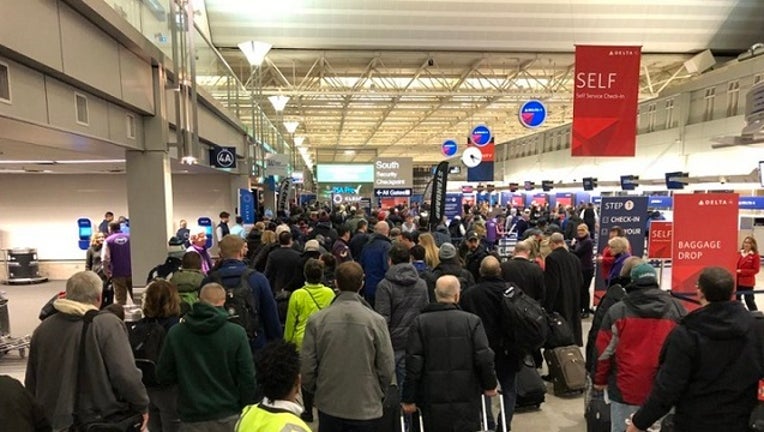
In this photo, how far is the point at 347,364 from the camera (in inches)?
105

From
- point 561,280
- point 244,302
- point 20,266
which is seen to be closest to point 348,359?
point 244,302

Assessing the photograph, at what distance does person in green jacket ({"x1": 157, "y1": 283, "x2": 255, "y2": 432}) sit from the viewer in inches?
103

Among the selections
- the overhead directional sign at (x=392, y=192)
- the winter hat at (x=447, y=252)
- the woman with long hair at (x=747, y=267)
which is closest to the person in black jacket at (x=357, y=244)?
the winter hat at (x=447, y=252)

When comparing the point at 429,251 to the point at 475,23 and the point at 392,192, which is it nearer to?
the point at 475,23

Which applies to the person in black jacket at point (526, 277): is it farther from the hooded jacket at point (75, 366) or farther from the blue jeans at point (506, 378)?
the hooded jacket at point (75, 366)

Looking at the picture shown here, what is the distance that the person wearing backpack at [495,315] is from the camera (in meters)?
3.55

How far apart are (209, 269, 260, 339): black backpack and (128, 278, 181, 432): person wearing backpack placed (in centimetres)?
50

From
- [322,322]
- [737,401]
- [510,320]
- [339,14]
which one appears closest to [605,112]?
[510,320]

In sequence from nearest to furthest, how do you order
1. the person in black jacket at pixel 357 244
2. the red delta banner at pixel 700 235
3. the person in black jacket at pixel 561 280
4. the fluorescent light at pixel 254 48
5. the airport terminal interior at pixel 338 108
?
the airport terminal interior at pixel 338 108 → the red delta banner at pixel 700 235 → the person in black jacket at pixel 561 280 → the person in black jacket at pixel 357 244 → the fluorescent light at pixel 254 48

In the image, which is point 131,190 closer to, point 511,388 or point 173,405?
point 173,405

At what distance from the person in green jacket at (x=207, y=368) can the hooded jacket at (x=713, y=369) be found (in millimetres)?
2223

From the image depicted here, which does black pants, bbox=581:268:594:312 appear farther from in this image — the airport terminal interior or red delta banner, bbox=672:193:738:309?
red delta banner, bbox=672:193:738:309

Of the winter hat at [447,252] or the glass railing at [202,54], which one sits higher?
the glass railing at [202,54]


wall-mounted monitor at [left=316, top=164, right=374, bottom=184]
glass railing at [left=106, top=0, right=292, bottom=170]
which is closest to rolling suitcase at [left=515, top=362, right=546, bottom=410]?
glass railing at [left=106, top=0, right=292, bottom=170]
